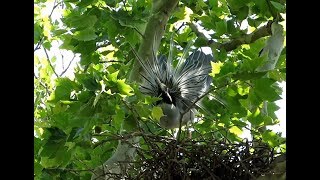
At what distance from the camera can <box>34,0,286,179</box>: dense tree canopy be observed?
1.69 metres

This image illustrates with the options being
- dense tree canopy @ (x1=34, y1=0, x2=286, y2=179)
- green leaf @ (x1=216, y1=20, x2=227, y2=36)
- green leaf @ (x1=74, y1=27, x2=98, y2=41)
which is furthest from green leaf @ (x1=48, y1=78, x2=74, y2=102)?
green leaf @ (x1=216, y1=20, x2=227, y2=36)

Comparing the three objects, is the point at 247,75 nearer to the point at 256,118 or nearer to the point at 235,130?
the point at 256,118

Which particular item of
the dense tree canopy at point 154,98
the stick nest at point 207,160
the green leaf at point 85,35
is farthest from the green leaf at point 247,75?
the green leaf at point 85,35

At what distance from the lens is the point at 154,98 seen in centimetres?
198

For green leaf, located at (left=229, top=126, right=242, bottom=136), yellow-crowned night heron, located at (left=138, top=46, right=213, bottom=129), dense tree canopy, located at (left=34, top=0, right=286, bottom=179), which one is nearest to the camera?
dense tree canopy, located at (left=34, top=0, right=286, bottom=179)

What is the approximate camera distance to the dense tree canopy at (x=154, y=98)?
1.69 meters

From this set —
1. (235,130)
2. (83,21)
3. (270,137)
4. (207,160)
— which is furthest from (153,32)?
(207,160)

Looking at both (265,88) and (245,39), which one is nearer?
(265,88)

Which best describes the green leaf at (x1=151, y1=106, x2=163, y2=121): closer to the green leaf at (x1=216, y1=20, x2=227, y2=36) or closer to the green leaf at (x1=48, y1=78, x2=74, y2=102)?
the green leaf at (x1=48, y1=78, x2=74, y2=102)

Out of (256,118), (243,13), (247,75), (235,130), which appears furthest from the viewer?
(243,13)
